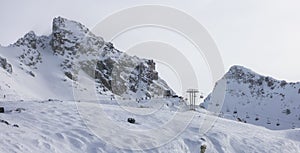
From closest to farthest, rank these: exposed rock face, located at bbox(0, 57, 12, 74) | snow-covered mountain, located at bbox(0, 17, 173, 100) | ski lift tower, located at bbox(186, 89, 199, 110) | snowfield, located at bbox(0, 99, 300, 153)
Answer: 1. snowfield, located at bbox(0, 99, 300, 153)
2. ski lift tower, located at bbox(186, 89, 199, 110)
3. exposed rock face, located at bbox(0, 57, 12, 74)
4. snow-covered mountain, located at bbox(0, 17, 173, 100)

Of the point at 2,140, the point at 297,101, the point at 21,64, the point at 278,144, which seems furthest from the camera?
the point at 297,101

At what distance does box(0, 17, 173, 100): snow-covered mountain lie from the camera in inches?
4272

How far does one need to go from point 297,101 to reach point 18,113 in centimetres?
10693

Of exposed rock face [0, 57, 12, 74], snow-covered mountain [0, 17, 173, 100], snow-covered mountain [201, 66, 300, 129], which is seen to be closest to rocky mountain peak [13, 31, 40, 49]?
snow-covered mountain [0, 17, 173, 100]

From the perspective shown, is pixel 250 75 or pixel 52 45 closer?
pixel 52 45

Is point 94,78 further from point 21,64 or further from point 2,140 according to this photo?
point 2,140

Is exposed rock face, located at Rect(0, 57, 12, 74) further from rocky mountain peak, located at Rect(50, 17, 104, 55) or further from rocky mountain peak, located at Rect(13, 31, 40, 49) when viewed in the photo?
rocky mountain peak, located at Rect(50, 17, 104, 55)

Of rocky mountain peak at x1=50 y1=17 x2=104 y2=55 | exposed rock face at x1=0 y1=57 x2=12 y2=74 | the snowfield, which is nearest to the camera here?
the snowfield

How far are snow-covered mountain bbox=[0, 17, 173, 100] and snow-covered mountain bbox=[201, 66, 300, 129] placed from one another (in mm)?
25460

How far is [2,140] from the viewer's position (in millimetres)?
16531

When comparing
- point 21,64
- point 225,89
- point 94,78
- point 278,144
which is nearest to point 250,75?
point 225,89

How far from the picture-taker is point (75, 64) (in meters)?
130

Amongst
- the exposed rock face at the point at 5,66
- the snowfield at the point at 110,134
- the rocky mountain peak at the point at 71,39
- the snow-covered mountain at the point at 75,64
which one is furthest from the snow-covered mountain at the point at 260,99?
the snowfield at the point at 110,134

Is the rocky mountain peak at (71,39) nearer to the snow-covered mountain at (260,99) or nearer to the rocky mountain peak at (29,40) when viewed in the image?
the rocky mountain peak at (29,40)
